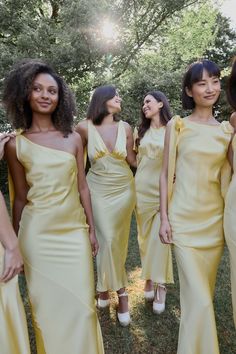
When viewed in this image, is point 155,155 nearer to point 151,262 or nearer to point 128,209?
point 128,209

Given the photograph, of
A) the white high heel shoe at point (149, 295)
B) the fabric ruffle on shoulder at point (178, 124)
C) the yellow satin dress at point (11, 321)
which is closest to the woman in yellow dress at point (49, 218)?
the yellow satin dress at point (11, 321)

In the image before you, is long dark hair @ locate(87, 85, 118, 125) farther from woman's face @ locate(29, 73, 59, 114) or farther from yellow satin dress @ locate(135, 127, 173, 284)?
woman's face @ locate(29, 73, 59, 114)

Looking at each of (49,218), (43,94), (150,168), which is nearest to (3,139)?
(43,94)

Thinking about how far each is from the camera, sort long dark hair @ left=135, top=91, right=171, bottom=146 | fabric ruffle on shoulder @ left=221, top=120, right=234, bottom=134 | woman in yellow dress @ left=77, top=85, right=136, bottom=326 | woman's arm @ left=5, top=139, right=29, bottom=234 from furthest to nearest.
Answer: long dark hair @ left=135, top=91, right=171, bottom=146 < woman in yellow dress @ left=77, top=85, right=136, bottom=326 < fabric ruffle on shoulder @ left=221, top=120, right=234, bottom=134 < woman's arm @ left=5, top=139, right=29, bottom=234

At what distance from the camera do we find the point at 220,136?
294 cm

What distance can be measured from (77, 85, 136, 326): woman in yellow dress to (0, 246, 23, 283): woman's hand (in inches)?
73.5

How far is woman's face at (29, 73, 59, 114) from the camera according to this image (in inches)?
108

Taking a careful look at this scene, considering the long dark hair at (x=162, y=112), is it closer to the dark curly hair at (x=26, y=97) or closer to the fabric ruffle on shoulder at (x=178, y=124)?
the fabric ruffle on shoulder at (x=178, y=124)

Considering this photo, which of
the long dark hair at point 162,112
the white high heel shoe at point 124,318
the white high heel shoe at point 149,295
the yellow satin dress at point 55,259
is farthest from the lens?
the long dark hair at point 162,112

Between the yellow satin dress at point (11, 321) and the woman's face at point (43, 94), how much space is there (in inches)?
41.9

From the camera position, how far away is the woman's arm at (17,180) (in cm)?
269

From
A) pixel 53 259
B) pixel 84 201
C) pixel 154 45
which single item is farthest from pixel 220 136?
pixel 154 45

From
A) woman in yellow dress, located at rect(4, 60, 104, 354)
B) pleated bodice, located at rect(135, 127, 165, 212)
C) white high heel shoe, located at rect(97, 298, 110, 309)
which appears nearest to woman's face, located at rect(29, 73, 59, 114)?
woman in yellow dress, located at rect(4, 60, 104, 354)

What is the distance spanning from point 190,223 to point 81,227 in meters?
0.84
